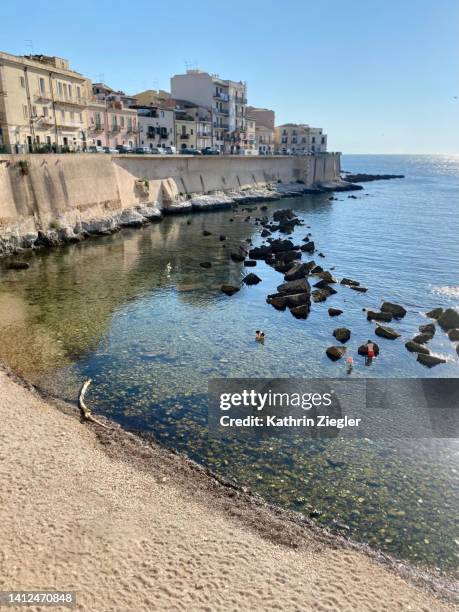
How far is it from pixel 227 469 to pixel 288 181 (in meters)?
95.4

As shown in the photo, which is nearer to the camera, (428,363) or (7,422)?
(7,422)

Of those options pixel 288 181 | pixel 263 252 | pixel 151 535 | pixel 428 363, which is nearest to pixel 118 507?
pixel 151 535

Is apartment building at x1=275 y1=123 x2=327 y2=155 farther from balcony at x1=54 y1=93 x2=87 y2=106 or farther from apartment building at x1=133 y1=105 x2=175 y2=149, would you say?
balcony at x1=54 y1=93 x2=87 y2=106

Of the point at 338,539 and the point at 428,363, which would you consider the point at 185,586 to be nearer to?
the point at 338,539

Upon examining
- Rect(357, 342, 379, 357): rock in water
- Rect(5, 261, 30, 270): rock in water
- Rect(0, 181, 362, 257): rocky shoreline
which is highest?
Rect(0, 181, 362, 257): rocky shoreline

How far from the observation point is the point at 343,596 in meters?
9.42

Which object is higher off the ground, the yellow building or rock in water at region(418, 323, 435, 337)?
the yellow building

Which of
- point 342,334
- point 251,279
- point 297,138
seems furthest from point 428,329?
point 297,138

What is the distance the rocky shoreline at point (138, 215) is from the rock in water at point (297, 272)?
2179 cm

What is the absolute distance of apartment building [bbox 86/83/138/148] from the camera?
63.8 m

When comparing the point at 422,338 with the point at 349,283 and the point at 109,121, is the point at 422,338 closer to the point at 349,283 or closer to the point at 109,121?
the point at 349,283

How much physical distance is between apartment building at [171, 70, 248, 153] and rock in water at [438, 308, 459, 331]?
8100 centimetres

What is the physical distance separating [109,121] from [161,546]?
6668 cm

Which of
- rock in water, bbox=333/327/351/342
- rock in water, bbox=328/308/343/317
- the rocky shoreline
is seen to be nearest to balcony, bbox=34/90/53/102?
the rocky shoreline
